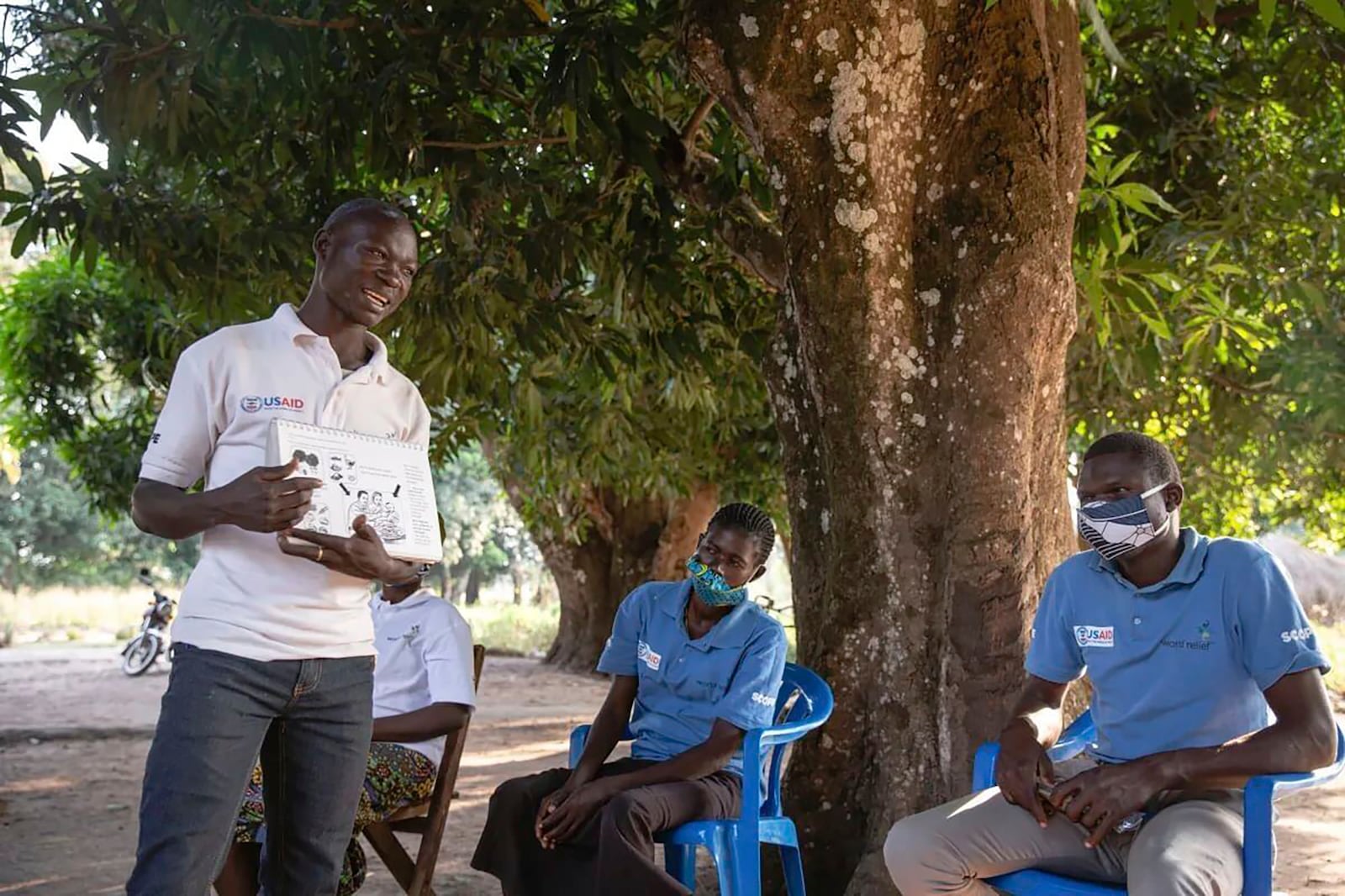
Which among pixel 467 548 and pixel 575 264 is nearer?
pixel 575 264

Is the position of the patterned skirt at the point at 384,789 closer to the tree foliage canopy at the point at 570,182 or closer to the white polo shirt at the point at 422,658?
the white polo shirt at the point at 422,658

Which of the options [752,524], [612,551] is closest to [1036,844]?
[752,524]

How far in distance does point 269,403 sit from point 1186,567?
6.99 feet

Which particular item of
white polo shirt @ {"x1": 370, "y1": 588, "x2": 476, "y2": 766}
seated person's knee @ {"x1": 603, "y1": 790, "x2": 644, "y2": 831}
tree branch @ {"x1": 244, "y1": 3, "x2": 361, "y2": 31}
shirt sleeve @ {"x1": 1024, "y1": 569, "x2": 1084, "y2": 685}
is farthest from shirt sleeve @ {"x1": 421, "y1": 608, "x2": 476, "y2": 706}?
tree branch @ {"x1": 244, "y1": 3, "x2": 361, "y2": 31}

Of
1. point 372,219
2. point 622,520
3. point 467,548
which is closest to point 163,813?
point 372,219

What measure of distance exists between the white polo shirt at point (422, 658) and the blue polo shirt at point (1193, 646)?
2.00 meters

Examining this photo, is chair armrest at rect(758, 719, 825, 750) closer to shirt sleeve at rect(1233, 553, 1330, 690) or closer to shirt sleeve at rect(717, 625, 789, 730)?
shirt sleeve at rect(717, 625, 789, 730)

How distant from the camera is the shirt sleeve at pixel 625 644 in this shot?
4297 millimetres

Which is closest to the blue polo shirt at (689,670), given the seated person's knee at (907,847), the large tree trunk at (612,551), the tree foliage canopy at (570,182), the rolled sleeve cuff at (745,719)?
the rolled sleeve cuff at (745,719)

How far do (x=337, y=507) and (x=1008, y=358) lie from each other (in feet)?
7.79

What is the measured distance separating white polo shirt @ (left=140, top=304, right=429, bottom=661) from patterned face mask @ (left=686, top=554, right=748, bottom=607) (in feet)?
5.07

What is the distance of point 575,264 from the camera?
584 cm

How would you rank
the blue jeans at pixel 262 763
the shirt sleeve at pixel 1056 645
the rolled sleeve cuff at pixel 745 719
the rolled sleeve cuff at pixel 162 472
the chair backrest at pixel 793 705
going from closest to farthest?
the blue jeans at pixel 262 763 < the rolled sleeve cuff at pixel 162 472 < the shirt sleeve at pixel 1056 645 < the rolled sleeve cuff at pixel 745 719 < the chair backrest at pixel 793 705

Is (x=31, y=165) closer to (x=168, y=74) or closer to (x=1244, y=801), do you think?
(x=168, y=74)
